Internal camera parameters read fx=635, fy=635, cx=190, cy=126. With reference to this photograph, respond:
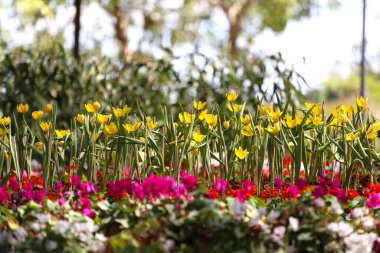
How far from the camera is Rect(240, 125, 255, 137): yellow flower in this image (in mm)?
3437

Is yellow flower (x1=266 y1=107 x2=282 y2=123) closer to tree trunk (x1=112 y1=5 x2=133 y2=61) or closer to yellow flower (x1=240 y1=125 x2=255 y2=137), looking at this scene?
yellow flower (x1=240 y1=125 x2=255 y2=137)

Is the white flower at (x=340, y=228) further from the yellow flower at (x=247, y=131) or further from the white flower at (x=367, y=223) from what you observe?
the yellow flower at (x=247, y=131)

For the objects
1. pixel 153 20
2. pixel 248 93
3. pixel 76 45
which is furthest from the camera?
pixel 153 20

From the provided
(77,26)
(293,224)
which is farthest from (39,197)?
(77,26)

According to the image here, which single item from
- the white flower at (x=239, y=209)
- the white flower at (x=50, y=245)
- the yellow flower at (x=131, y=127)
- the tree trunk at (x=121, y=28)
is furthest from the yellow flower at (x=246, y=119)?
the tree trunk at (x=121, y=28)

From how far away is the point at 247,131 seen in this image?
11.4 feet

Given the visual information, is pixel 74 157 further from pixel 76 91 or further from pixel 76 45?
pixel 76 45

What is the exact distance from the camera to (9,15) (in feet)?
56.8

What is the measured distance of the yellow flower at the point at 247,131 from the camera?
3.44 meters

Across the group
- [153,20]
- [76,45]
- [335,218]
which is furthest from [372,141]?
[153,20]

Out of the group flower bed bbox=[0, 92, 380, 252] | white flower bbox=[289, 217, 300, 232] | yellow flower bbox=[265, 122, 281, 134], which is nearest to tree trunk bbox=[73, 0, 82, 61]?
flower bed bbox=[0, 92, 380, 252]

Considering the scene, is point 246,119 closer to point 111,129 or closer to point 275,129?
point 275,129

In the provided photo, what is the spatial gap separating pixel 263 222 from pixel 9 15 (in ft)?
53.2

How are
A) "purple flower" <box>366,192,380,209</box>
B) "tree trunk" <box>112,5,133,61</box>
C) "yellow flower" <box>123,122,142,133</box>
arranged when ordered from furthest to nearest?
1. "tree trunk" <box>112,5,133,61</box>
2. "yellow flower" <box>123,122,142,133</box>
3. "purple flower" <box>366,192,380,209</box>
